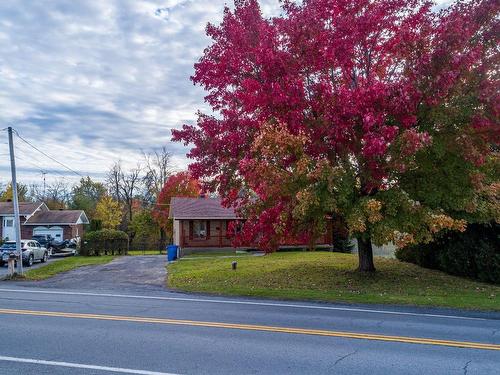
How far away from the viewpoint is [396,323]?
995 cm

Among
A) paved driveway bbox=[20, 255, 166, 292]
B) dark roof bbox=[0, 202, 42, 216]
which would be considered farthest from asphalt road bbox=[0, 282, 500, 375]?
dark roof bbox=[0, 202, 42, 216]

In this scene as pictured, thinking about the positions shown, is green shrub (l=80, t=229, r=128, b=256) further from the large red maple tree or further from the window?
the large red maple tree

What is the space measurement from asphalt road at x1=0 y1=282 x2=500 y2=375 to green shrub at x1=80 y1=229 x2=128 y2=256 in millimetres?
27571

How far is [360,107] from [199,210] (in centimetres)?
2731

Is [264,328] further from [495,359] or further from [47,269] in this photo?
[47,269]

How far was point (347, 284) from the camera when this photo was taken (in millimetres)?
16609

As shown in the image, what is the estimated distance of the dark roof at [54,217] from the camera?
54.8 meters

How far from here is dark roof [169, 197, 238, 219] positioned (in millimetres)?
38125

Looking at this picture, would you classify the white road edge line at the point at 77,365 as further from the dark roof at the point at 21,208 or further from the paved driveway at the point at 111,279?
the dark roof at the point at 21,208

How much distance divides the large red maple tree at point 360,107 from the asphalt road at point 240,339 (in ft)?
10.4

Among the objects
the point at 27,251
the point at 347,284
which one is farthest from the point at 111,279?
the point at 27,251

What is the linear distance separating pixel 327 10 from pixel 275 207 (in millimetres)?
6429

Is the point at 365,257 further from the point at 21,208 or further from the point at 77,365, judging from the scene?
the point at 21,208

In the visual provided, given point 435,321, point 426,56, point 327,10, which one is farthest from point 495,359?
point 327,10
